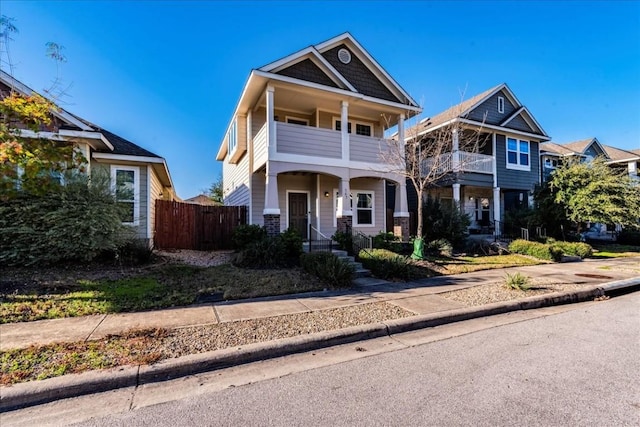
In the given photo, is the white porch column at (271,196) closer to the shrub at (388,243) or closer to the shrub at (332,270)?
the shrub at (332,270)

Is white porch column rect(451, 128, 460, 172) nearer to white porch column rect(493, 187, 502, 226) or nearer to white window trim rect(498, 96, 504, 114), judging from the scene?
white porch column rect(493, 187, 502, 226)

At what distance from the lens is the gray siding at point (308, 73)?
1142cm

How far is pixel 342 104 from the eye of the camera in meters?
12.1

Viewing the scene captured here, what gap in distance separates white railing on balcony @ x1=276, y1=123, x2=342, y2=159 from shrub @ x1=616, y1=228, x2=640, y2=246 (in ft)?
65.4

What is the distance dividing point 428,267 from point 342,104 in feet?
21.9

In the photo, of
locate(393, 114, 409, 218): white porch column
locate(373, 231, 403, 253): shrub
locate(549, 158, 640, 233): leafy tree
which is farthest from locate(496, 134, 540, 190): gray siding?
locate(373, 231, 403, 253): shrub

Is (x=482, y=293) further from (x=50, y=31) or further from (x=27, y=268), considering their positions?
(x=50, y=31)

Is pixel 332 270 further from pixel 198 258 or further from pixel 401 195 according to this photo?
pixel 401 195

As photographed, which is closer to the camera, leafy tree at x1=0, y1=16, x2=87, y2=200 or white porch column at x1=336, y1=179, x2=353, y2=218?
leafy tree at x1=0, y1=16, x2=87, y2=200

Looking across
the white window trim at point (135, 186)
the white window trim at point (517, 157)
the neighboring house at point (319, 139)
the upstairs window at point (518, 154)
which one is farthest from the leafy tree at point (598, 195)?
the white window trim at point (135, 186)

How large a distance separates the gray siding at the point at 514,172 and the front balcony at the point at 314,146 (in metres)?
9.55

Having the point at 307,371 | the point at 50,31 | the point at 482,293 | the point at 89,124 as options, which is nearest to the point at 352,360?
the point at 307,371

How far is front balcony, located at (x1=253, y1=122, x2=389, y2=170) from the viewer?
10.9 metres

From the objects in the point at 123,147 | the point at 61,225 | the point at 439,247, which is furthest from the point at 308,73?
the point at 61,225
